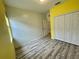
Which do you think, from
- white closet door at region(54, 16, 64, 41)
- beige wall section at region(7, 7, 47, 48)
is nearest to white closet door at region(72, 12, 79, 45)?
white closet door at region(54, 16, 64, 41)

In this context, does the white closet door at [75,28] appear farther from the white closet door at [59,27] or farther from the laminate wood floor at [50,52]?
the white closet door at [59,27]

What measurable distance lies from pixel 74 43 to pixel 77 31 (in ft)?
2.07

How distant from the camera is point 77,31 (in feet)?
10.7

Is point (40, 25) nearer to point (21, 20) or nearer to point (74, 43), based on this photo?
point (21, 20)

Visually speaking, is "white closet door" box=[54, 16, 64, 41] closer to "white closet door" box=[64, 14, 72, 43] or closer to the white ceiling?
"white closet door" box=[64, 14, 72, 43]

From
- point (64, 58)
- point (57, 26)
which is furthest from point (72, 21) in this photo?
point (64, 58)

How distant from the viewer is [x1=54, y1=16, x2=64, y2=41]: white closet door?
398 cm

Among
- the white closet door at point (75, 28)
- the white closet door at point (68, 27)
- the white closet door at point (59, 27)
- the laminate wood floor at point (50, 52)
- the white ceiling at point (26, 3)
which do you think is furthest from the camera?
the white closet door at point (59, 27)

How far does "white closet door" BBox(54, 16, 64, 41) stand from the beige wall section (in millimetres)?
1406

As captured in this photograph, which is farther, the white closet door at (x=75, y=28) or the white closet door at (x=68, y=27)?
the white closet door at (x=68, y=27)

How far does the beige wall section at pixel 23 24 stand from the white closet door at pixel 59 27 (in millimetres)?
1406

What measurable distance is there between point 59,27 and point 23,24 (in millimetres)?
2147

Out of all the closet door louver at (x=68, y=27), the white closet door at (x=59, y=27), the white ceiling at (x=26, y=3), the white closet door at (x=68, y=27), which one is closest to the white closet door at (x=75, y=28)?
the closet door louver at (x=68, y=27)

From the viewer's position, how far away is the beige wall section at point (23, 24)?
3.34 m
